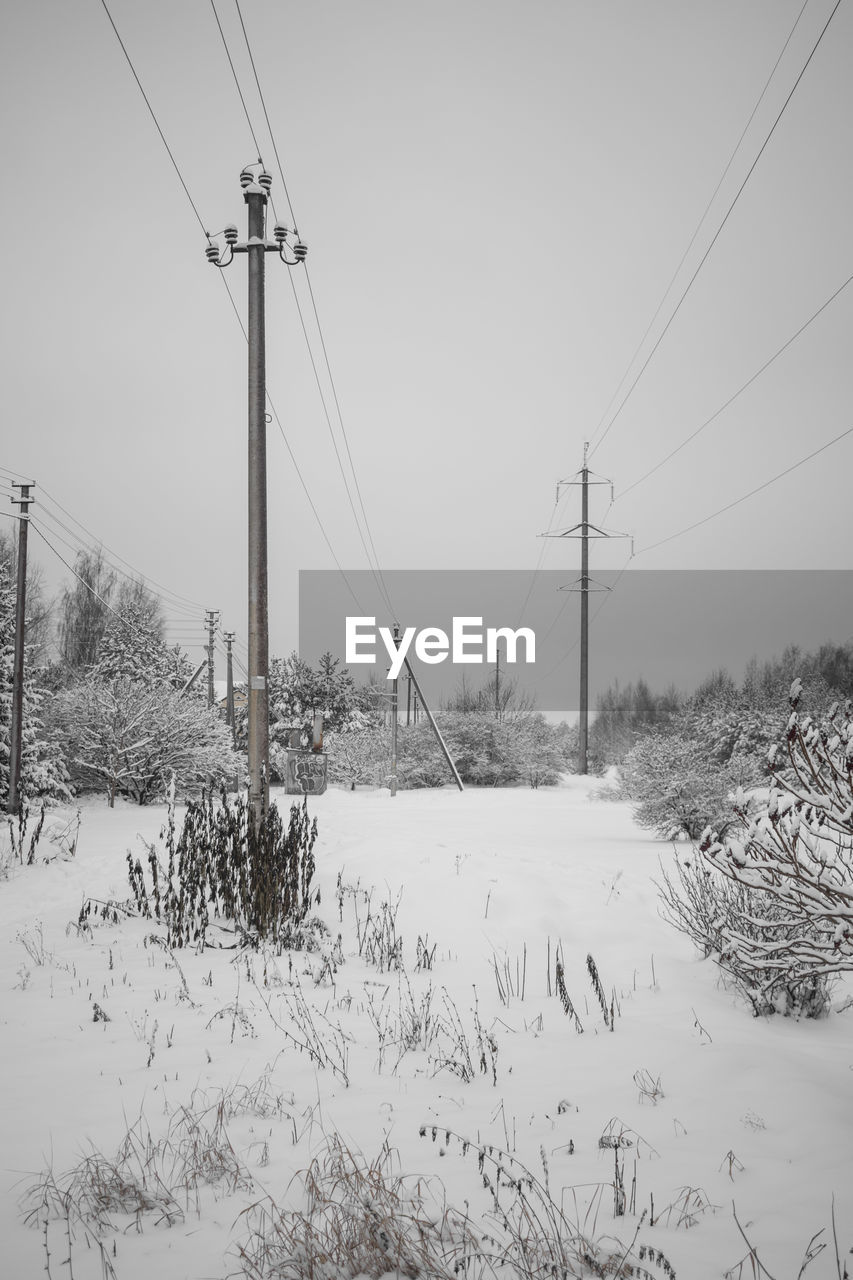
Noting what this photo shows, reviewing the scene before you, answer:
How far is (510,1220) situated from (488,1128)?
2.03ft

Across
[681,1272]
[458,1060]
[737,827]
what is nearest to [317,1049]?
[458,1060]

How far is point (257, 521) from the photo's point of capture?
27.6 ft

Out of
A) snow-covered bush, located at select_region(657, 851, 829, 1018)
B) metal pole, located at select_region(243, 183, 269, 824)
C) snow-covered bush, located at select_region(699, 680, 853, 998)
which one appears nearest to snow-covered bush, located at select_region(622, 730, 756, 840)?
snow-covered bush, located at select_region(657, 851, 829, 1018)

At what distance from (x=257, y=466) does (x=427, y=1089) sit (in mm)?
6987

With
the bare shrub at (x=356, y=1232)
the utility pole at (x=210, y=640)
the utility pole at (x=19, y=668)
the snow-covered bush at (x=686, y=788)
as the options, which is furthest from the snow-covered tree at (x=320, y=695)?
the bare shrub at (x=356, y=1232)

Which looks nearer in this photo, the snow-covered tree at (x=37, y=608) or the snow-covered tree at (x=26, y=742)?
the snow-covered tree at (x=26, y=742)

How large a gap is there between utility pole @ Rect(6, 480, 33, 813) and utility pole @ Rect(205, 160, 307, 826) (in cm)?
727

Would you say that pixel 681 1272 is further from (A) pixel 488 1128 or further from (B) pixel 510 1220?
(A) pixel 488 1128

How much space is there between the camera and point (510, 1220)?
2227 mm

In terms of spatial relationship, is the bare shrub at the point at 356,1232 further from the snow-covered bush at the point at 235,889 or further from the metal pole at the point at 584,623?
the metal pole at the point at 584,623

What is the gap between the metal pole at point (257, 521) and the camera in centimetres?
829

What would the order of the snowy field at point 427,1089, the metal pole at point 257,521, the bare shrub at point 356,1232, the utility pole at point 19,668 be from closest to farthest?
the bare shrub at point 356,1232 → the snowy field at point 427,1089 → the metal pole at point 257,521 → the utility pole at point 19,668

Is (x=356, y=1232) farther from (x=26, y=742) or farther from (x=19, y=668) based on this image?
(x=26, y=742)

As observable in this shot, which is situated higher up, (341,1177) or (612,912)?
(341,1177)
